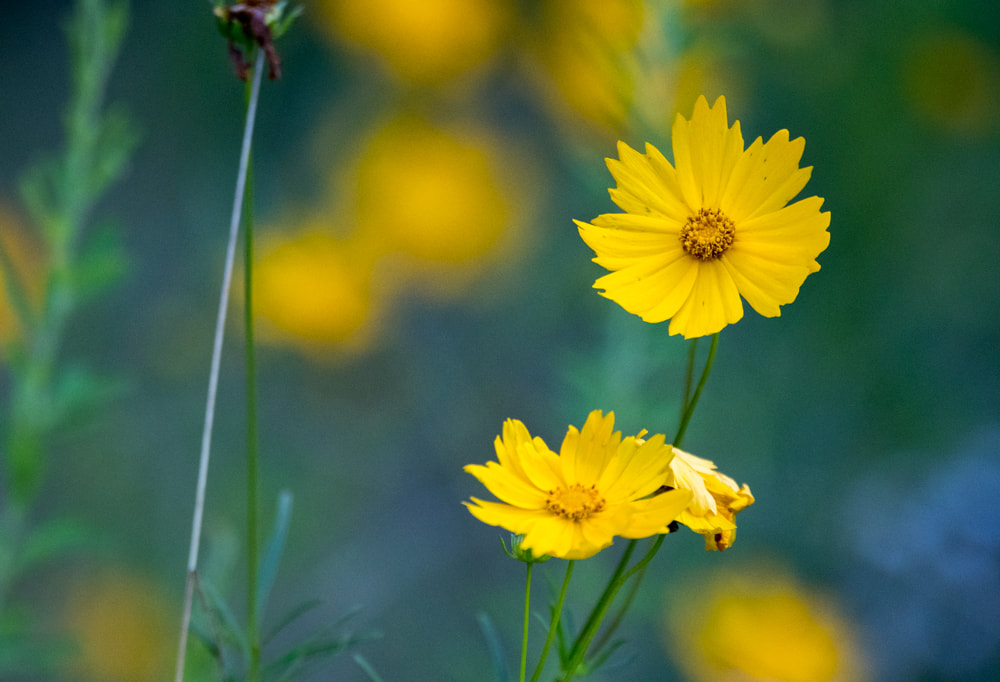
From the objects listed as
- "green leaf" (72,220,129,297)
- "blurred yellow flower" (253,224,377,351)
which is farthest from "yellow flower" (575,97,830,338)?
"blurred yellow flower" (253,224,377,351)

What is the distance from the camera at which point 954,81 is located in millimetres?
2105

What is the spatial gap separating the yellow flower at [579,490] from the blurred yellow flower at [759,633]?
3.74 ft

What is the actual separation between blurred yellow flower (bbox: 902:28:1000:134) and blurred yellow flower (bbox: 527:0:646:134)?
886 mm

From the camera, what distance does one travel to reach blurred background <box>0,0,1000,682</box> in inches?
60.1

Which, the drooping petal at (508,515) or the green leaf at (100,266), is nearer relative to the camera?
the drooping petal at (508,515)

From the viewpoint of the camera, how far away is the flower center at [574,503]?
39cm

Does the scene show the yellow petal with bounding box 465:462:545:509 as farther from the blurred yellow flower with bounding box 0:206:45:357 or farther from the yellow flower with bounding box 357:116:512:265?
the yellow flower with bounding box 357:116:512:265

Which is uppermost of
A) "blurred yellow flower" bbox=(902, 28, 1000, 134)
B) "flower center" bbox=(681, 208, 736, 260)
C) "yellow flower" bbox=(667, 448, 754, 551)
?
"blurred yellow flower" bbox=(902, 28, 1000, 134)

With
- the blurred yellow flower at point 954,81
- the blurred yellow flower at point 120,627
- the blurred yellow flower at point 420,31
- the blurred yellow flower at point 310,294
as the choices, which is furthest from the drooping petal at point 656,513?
the blurred yellow flower at point 954,81

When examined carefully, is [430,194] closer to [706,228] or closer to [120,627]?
[120,627]

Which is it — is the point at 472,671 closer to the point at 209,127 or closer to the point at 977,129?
the point at 209,127

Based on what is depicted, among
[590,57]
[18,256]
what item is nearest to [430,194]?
[18,256]

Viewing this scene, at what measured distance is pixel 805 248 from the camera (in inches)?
15.7

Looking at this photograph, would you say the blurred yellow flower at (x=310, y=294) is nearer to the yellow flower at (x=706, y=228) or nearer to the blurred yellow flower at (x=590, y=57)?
the blurred yellow flower at (x=590, y=57)
